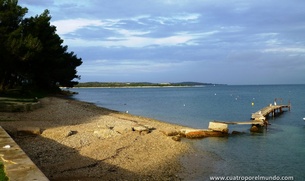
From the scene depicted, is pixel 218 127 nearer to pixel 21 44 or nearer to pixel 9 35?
pixel 21 44

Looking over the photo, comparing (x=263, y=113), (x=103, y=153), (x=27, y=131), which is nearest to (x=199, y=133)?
(x=103, y=153)

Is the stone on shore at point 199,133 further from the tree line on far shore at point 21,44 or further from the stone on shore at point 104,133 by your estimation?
the tree line on far shore at point 21,44

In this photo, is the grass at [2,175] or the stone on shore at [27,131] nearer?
the grass at [2,175]

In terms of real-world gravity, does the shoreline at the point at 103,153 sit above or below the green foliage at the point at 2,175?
below

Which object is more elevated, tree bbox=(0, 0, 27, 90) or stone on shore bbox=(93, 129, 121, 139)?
tree bbox=(0, 0, 27, 90)

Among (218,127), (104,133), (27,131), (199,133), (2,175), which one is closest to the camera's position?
(2,175)

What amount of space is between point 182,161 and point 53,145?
5992 mm

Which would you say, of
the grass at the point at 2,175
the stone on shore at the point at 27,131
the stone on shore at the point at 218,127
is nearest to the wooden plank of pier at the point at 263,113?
the stone on shore at the point at 218,127

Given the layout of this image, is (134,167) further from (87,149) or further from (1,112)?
(1,112)

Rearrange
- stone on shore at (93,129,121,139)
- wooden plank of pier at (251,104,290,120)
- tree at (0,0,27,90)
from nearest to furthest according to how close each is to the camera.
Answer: stone on shore at (93,129,121,139)
tree at (0,0,27,90)
wooden plank of pier at (251,104,290,120)

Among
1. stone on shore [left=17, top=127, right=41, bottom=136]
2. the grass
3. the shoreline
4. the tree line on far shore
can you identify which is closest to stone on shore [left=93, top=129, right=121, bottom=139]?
the shoreline

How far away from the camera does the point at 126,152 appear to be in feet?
48.7

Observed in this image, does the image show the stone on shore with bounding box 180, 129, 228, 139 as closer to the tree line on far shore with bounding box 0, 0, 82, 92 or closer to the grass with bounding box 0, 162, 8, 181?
the grass with bounding box 0, 162, 8, 181

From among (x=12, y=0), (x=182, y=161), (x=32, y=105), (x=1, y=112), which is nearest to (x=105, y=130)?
(x=182, y=161)
